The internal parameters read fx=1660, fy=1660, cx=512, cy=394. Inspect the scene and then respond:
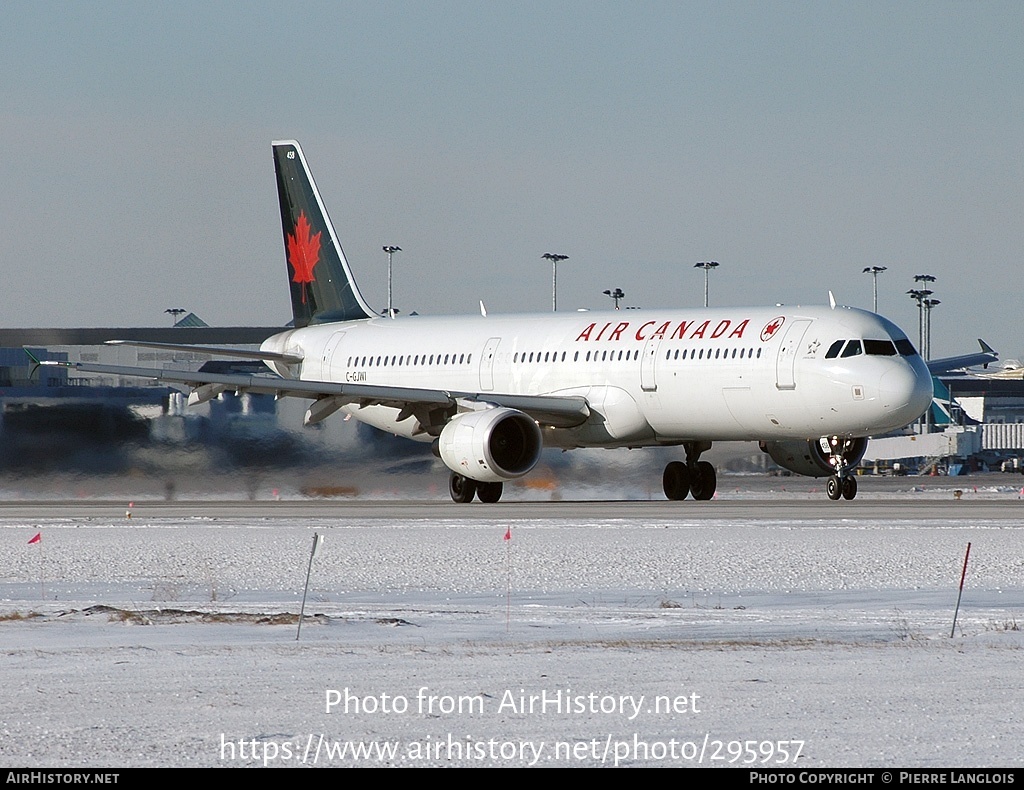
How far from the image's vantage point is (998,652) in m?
11.2

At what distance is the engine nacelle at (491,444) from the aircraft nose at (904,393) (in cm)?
657

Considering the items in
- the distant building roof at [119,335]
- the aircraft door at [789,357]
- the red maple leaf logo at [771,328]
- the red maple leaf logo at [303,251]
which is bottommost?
the distant building roof at [119,335]

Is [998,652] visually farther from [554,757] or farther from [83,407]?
[83,407]

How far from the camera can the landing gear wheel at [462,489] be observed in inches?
1319

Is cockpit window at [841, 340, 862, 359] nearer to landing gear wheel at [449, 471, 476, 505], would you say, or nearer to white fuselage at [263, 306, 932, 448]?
white fuselage at [263, 306, 932, 448]

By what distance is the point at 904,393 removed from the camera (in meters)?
29.2

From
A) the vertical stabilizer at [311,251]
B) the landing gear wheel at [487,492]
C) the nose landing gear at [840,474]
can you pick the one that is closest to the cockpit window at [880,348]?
the nose landing gear at [840,474]

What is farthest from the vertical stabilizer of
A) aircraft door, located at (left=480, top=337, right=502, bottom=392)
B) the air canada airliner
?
aircraft door, located at (left=480, top=337, right=502, bottom=392)

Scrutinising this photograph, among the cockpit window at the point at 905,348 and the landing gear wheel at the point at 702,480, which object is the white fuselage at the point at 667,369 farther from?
the landing gear wheel at the point at 702,480

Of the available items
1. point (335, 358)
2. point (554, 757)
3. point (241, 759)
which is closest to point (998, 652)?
point (554, 757)

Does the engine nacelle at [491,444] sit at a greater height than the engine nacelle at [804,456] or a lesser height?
greater

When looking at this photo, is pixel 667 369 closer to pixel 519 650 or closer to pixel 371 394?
pixel 371 394

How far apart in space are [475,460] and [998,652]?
20280mm

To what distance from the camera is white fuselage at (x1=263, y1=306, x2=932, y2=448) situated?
29.7 m
